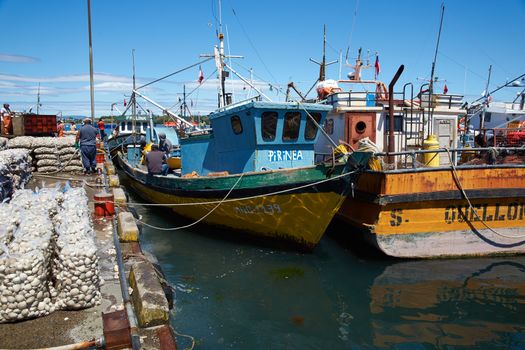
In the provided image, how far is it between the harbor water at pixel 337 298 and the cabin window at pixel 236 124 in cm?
263

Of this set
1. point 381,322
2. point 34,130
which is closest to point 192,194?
point 381,322

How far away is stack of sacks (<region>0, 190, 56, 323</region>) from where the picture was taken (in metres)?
3.66

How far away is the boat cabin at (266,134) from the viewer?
30.7 ft

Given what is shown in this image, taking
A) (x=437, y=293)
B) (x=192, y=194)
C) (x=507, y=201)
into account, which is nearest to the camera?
(x=437, y=293)

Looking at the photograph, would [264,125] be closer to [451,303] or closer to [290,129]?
[290,129]

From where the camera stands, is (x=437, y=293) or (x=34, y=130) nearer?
(x=437, y=293)

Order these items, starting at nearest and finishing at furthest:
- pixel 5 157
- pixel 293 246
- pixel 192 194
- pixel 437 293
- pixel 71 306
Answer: pixel 71 306 → pixel 437 293 → pixel 5 157 → pixel 293 246 → pixel 192 194

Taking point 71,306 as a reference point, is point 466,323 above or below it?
below

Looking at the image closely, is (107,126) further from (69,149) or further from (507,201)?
(507,201)

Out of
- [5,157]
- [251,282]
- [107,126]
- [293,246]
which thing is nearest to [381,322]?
[251,282]

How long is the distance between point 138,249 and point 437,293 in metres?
5.05

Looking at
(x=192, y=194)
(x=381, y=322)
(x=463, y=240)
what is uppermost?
(x=192, y=194)

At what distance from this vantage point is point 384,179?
8016mm

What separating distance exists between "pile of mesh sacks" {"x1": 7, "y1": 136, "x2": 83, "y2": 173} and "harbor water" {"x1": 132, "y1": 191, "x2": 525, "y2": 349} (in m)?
4.36
